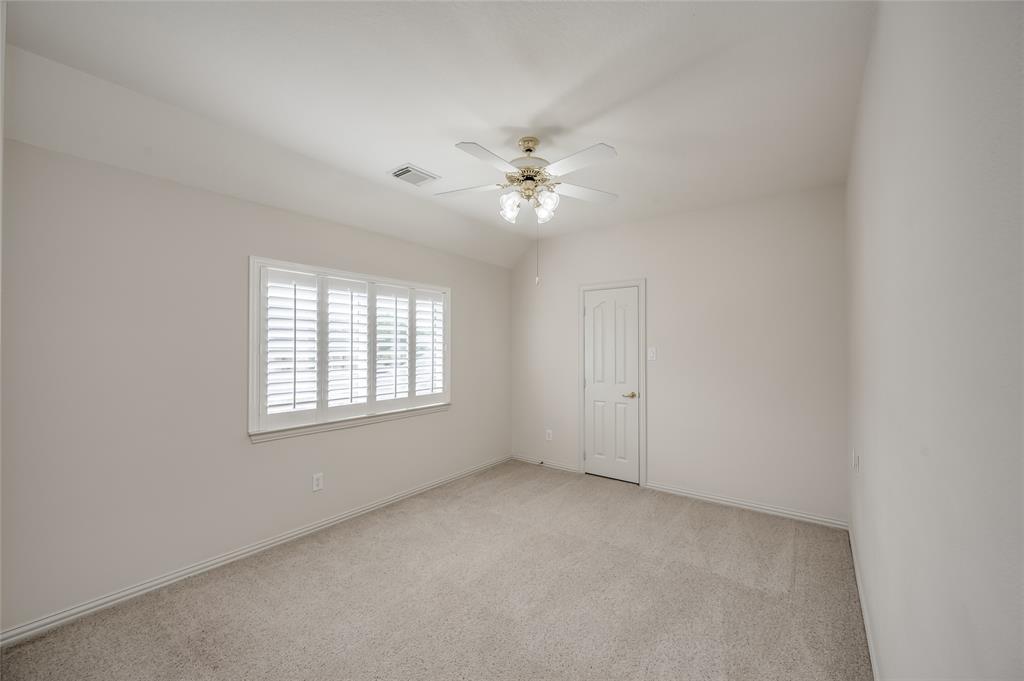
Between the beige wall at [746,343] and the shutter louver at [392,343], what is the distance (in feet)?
6.23

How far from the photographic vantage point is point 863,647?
2.05 m

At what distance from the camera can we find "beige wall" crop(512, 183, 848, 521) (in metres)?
3.42

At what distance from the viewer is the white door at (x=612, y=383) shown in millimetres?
4430

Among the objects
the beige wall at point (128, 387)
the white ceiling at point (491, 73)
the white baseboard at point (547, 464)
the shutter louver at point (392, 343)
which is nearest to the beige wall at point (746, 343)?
the white baseboard at point (547, 464)

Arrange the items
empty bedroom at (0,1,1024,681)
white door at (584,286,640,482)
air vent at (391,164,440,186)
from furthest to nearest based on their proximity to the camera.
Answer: white door at (584,286,640,482) → air vent at (391,164,440,186) → empty bedroom at (0,1,1024,681)

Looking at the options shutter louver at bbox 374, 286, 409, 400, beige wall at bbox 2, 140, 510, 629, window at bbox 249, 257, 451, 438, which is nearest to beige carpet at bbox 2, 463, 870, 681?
beige wall at bbox 2, 140, 510, 629

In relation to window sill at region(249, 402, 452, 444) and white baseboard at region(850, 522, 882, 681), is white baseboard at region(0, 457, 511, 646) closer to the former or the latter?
window sill at region(249, 402, 452, 444)

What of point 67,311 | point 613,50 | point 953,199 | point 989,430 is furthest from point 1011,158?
point 67,311

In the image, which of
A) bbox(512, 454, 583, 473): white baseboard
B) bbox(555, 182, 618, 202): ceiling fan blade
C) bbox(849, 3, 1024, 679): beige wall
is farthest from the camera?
bbox(512, 454, 583, 473): white baseboard

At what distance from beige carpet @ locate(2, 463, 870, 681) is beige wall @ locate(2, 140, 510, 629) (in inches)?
11.0

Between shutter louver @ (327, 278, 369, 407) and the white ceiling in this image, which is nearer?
the white ceiling

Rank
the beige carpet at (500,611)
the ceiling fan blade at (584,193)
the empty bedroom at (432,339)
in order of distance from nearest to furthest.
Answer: the empty bedroom at (432,339) → the beige carpet at (500,611) → the ceiling fan blade at (584,193)

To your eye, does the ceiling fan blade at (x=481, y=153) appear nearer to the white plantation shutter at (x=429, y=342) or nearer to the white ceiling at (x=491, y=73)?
the white ceiling at (x=491, y=73)

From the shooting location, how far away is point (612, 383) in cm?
459
